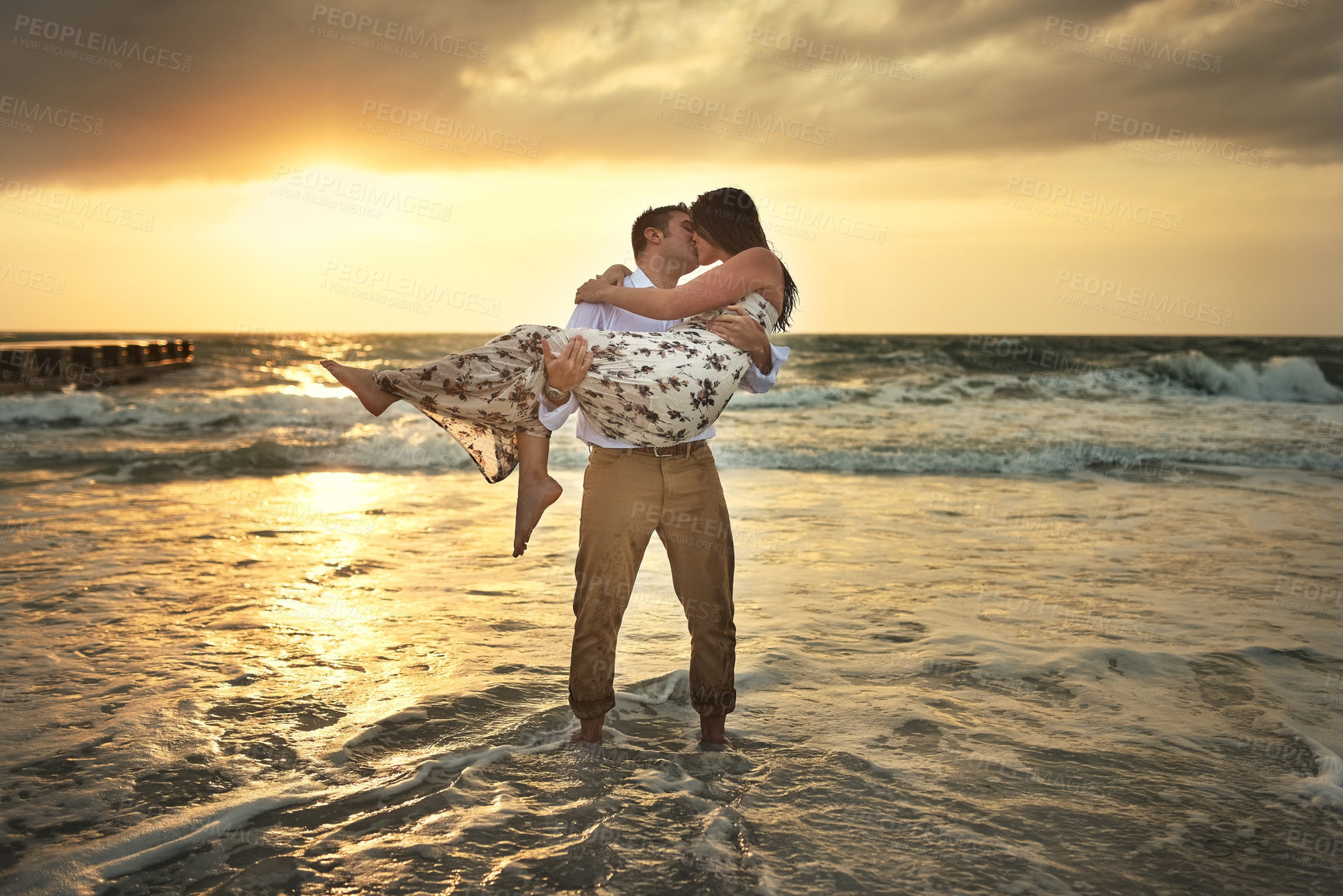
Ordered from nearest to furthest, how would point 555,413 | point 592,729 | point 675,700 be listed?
1. point 555,413
2. point 592,729
3. point 675,700

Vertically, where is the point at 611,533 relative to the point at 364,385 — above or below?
below

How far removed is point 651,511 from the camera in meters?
3.14

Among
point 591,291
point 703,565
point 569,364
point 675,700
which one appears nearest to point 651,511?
point 703,565

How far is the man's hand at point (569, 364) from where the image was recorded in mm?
2797

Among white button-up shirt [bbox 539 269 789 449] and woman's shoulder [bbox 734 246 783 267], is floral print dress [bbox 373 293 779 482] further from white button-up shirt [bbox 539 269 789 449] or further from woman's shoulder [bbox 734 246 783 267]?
woman's shoulder [bbox 734 246 783 267]

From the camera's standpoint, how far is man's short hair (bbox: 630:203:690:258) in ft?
10.3

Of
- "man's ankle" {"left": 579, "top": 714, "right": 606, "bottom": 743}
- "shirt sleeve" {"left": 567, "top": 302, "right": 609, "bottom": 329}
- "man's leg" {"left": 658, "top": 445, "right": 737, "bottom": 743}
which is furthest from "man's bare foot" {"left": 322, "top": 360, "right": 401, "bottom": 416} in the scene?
"man's ankle" {"left": 579, "top": 714, "right": 606, "bottom": 743}

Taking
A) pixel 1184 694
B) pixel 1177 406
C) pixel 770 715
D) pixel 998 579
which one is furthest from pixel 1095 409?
pixel 770 715

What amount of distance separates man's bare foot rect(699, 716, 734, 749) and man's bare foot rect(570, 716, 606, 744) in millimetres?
416

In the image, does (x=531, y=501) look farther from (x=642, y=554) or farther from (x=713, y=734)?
(x=713, y=734)

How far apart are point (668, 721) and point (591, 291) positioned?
1.91 meters

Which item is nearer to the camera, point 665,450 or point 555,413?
point 555,413

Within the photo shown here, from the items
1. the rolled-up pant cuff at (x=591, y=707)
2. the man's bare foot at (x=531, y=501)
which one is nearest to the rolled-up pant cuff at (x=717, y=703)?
the rolled-up pant cuff at (x=591, y=707)

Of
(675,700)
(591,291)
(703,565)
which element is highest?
(591,291)
